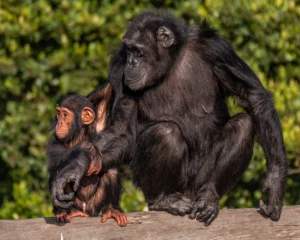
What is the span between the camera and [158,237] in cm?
634

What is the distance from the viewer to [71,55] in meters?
10.3

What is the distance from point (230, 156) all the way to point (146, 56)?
3.60 ft

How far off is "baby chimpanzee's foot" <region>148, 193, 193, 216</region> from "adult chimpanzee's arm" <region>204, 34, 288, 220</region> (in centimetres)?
68

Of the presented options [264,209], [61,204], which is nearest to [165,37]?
[264,209]

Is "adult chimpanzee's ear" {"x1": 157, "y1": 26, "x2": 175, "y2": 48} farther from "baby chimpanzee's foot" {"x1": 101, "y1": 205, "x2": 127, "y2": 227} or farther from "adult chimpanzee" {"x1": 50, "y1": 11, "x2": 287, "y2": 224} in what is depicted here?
"baby chimpanzee's foot" {"x1": 101, "y1": 205, "x2": 127, "y2": 227}

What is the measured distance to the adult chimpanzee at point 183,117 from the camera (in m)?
7.01

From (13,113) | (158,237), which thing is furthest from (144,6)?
(158,237)

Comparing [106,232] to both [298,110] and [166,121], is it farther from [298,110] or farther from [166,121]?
[298,110]

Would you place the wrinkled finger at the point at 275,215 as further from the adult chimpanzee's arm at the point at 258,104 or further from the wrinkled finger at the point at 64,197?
the wrinkled finger at the point at 64,197

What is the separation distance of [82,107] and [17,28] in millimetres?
3424

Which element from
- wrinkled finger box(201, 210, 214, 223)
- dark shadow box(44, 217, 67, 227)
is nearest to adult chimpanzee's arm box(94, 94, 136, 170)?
dark shadow box(44, 217, 67, 227)

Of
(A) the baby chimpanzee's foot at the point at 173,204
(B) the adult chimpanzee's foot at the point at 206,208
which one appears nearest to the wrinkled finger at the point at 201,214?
(B) the adult chimpanzee's foot at the point at 206,208

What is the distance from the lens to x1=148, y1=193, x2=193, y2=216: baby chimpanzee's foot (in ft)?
21.7

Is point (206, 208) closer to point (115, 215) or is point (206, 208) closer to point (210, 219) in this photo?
point (210, 219)
